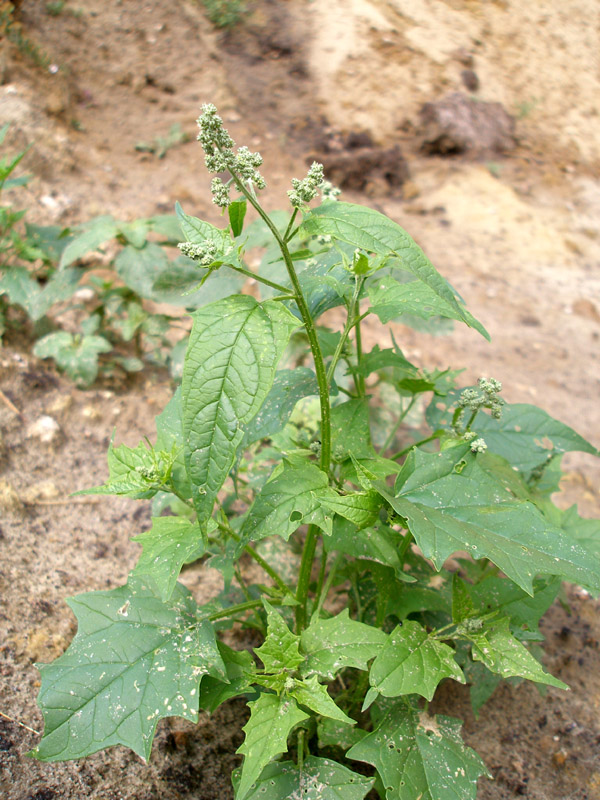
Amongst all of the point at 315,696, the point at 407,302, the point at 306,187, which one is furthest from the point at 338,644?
the point at 306,187

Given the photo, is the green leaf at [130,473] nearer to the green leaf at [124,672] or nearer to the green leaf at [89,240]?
the green leaf at [124,672]

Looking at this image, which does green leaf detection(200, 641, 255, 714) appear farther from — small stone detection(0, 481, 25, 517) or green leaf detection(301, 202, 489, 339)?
small stone detection(0, 481, 25, 517)

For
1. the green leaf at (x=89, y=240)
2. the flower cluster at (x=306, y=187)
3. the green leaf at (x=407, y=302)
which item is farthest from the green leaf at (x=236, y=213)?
the green leaf at (x=89, y=240)

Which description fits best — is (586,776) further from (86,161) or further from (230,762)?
(86,161)

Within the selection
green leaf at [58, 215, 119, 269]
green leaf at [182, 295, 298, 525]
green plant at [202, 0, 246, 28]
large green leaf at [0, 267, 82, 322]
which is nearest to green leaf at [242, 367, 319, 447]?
green leaf at [182, 295, 298, 525]

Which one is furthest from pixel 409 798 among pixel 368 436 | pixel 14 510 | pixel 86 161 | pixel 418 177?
pixel 418 177

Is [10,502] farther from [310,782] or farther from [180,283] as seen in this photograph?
[310,782]
